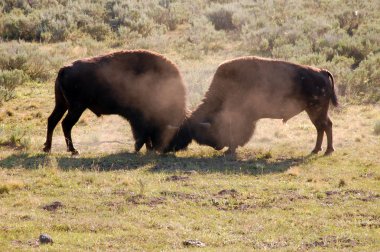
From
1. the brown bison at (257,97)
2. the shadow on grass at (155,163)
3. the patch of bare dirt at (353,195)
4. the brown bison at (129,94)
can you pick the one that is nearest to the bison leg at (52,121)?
the brown bison at (129,94)

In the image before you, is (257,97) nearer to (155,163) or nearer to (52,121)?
(155,163)

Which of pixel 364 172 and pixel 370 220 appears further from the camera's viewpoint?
pixel 364 172

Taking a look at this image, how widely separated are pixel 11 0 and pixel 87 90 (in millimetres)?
20781

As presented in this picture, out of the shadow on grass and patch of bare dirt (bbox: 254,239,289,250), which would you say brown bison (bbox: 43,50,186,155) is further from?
patch of bare dirt (bbox: 254,239,289,250)

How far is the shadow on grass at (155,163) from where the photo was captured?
11961 millimetres

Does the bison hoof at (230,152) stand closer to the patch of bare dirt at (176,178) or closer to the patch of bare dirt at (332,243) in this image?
the patch of bare dirt at (176,178)

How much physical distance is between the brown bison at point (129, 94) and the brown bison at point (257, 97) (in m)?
0.55

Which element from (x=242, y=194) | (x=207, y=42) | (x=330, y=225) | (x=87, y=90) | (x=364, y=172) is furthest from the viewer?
(x=207, y=42)

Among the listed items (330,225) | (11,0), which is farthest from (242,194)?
(11,0)

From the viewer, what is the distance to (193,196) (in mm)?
10117

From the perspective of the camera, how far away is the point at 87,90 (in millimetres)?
13289

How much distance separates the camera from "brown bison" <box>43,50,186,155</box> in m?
13.3

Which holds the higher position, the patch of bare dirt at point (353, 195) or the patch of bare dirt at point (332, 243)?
the patch of bare dirt at point (332, 243)

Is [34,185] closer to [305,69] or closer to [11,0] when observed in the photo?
[305,69]
